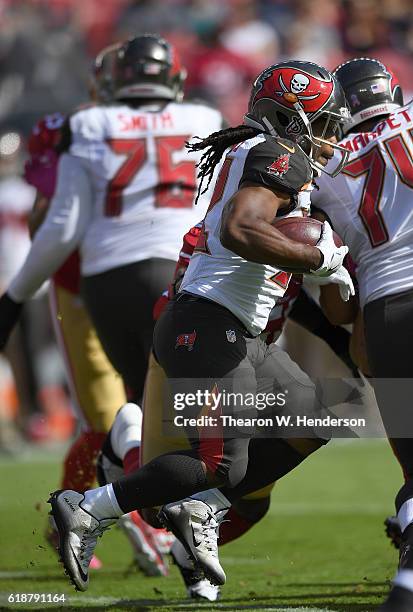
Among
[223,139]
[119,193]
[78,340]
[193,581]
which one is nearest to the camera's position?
[223,139]

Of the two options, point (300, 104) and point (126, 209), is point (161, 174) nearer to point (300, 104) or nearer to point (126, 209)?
point (126, 209)

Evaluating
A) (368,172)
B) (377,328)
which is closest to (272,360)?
(377,328)

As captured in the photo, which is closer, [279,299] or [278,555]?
[279,299]

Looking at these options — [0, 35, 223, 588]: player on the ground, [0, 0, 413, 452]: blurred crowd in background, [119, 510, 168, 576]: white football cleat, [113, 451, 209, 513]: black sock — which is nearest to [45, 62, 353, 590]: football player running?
[113, 451, 209, 513]: black sock

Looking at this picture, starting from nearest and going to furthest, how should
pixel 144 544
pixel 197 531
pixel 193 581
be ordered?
pixel 197 531, pixel 193 581, pixel 144 544

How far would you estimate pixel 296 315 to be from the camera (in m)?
4.59

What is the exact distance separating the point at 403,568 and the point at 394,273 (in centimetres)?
109

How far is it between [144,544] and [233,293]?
1644mm

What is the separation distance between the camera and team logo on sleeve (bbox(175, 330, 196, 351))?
12.2 feet

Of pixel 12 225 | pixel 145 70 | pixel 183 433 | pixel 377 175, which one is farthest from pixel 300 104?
pixel 12 225

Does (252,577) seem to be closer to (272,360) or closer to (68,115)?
(272,360)

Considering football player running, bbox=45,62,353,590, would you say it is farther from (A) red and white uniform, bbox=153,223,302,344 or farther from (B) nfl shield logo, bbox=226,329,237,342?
(A) red and white uniform, bbox=153,223,302,344

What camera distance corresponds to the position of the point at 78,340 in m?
5.77

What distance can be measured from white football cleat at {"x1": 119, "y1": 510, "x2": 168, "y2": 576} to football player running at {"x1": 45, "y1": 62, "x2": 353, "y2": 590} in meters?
1.13
